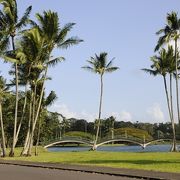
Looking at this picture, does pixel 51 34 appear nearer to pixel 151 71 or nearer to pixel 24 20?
pixel 24 20

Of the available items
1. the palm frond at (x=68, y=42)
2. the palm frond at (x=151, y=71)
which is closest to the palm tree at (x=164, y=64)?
the palm frond at (x=151, y=71)

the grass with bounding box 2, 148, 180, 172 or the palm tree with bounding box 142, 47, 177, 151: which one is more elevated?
the palm tree with bounding box 142, 47, 177, 151

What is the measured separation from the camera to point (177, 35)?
157ft

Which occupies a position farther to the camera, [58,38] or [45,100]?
[45,100]

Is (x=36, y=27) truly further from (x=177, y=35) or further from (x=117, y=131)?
(x=117, y=131)

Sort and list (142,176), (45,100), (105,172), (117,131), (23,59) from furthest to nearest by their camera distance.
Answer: (117,131) → (45,100) → (23,59) → (105,172) → (142,176)

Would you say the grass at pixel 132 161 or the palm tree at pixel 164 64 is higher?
the palm tree at pixel 164 64

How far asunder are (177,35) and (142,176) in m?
32.5

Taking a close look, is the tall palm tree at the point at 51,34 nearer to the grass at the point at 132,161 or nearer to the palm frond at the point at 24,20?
the palm frond at the point at 24,20

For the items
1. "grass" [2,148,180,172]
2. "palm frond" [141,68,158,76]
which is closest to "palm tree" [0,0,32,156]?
"grass" [2,148,180,172]

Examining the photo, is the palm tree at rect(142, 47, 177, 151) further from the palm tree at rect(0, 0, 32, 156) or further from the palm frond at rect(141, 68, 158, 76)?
the palm tree at rect(0, 0, 32, 156)

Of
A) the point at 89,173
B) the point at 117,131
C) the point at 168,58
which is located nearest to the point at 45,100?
the point at 168,58

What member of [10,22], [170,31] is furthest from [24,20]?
[170,31]

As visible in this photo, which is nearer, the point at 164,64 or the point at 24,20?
the point at 24,20
